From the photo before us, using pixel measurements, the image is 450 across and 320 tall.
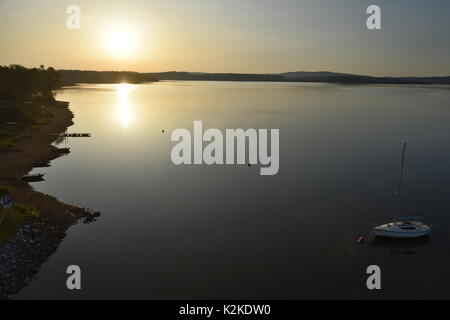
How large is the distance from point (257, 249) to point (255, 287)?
906 centimetres

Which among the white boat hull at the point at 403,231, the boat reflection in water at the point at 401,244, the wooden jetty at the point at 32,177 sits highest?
the wooden jetty at the point at 32,177

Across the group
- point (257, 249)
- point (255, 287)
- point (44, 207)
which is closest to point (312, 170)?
point (257, 249)

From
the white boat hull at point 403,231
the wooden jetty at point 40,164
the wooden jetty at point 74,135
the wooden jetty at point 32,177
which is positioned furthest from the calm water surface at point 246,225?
the wooden jetty at point 74,135

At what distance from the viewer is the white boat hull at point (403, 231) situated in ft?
186

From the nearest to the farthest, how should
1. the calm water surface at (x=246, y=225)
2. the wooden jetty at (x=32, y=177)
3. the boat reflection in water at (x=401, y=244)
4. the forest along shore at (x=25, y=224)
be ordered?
the forest along shore at (x=25, y=224), the calm water surface at (x=246, y=225), the boat reflection in water at (x=401, y=244), the wooden jetty at (x=32, y=177)

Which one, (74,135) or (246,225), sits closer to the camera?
(246,225)

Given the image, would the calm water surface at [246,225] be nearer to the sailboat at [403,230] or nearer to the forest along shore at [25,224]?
the sailboat at [403,230]

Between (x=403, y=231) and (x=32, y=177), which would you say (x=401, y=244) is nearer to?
(x=403, y=231)

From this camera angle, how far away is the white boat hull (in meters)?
56.6

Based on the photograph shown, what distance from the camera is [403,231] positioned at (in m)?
56.8

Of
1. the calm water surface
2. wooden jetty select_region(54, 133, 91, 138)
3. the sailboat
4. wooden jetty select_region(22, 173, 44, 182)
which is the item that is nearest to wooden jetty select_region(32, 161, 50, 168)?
the calm water surface

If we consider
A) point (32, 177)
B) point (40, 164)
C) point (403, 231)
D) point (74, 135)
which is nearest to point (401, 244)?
point (403, 231)

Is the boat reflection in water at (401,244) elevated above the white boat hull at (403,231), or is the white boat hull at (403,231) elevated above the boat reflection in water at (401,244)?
the white boat hull at (403,231)
